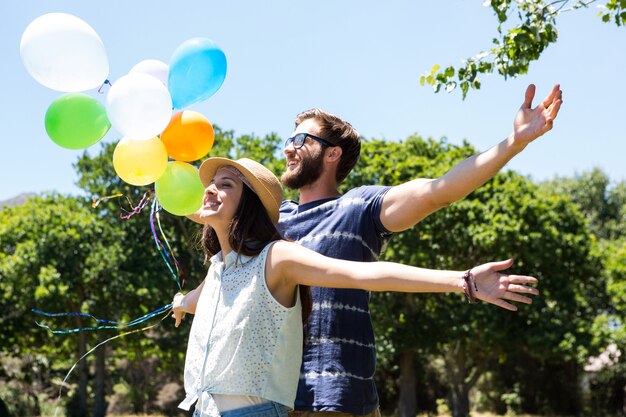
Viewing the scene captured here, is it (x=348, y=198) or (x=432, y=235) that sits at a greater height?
(x=432, y=235)

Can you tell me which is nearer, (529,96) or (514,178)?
(529,96)

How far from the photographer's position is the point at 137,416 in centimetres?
2131

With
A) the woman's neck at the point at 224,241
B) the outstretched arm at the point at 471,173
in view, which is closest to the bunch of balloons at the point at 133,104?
the woman's neck at the point at 224,241

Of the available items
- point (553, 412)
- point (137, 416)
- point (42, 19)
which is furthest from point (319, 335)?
point (553, 412)

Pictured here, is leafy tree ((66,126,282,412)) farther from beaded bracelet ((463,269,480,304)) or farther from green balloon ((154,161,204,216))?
beaded bracelet ((463,269,480,304))

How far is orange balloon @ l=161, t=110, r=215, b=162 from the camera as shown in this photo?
3.80 m

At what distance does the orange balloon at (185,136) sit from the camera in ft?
12.5

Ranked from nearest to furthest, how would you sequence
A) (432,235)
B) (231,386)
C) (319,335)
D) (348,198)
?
(231,386)
(319,335)
(348,198)
(432,235)

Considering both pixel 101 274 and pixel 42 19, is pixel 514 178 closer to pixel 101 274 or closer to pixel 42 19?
pixel 101 274

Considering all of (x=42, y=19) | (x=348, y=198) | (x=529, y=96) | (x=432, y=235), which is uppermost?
(x=432, y=235)

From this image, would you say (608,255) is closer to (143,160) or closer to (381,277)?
(143,160)

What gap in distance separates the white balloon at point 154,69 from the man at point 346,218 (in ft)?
3.25

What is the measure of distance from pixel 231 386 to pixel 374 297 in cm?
1718

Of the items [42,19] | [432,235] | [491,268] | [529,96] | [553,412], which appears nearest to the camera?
[491,268]
